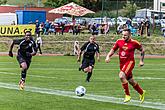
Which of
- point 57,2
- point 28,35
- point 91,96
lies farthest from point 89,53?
point 57,2

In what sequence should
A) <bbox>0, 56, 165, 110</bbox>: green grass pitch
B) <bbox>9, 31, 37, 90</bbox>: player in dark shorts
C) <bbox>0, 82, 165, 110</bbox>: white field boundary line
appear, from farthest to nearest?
<bbox>9, 31, 37, 90</bbox>: player in dark shorts → <bbox>0, 82, 165, 110</bbox>: white field boundary line → <bbox>0, 56, 165, 110</bbox>: green grass pitch

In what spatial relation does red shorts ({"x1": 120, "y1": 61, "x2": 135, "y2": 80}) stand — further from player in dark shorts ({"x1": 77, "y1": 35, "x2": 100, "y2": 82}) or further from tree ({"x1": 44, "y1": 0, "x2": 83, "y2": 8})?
tree ({"x1": 44, "y1": 0, "x2": 83, "y2": 8})

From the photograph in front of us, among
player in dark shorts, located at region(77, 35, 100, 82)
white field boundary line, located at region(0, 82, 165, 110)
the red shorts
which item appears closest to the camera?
white field boundary line, located at region(0, 82, 165, 110)

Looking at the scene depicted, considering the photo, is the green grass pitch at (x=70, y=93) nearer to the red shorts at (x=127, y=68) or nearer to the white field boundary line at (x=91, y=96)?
the white field boundary line at (x=91, y=96)

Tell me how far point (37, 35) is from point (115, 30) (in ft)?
29.1

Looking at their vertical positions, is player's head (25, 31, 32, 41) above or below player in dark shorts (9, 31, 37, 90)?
above

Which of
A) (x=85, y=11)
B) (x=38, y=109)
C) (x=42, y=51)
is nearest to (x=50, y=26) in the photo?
(x=85, y=11)

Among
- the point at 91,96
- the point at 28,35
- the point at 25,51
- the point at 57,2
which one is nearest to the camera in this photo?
the point at 91,96

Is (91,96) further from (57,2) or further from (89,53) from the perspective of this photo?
(57,2)

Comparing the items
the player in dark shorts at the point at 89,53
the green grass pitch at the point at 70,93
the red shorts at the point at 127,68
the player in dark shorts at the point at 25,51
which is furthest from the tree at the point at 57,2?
the red shorts at the point at 127,68

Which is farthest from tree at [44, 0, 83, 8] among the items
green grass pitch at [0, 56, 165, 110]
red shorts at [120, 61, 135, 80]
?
red shorts at [120, 61, 135, 80]

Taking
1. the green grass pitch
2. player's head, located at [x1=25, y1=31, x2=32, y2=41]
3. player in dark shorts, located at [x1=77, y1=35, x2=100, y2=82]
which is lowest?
the green grass pitch

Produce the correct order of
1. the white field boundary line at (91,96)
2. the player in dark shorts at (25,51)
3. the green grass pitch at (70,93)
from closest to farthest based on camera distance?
the green grass pitch at (70,93) < the white field boundary line at (91,96) < the player in dark shorts at (25,51)

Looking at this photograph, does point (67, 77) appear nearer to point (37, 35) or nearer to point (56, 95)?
point (56, 95)
